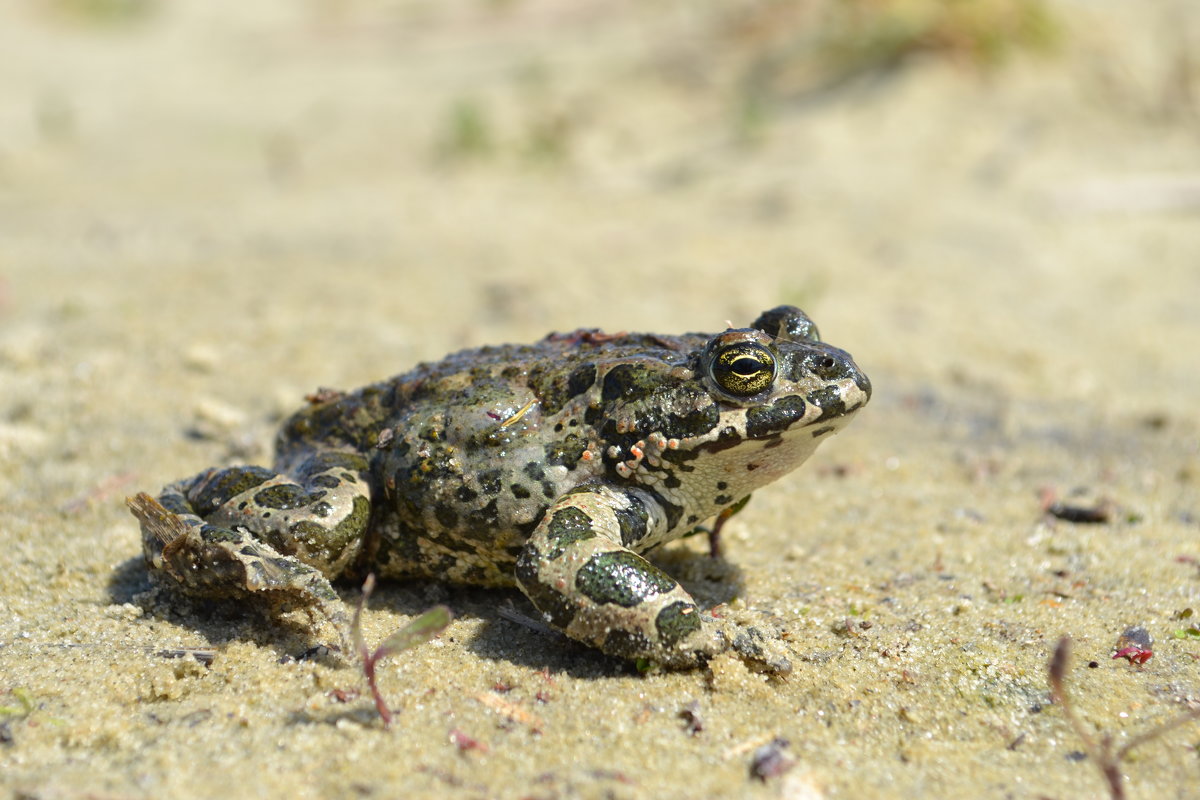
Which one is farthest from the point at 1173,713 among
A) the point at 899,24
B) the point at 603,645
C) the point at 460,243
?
the point at 899,24

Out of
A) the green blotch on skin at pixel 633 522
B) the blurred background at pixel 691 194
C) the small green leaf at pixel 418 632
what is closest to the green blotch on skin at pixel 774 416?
the green blotch on skin at pixel 633 522

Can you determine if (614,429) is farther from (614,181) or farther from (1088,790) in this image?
(614,181)

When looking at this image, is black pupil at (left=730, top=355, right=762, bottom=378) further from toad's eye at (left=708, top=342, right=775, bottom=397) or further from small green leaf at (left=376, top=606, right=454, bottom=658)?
small green leaf at (left=376, top=606, right=454, bottom=658)

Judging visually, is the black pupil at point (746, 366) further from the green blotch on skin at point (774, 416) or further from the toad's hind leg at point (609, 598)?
the toad's hind leg at point (609, 598)

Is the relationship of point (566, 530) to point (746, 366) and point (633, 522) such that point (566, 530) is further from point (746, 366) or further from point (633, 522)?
point (746, 366)

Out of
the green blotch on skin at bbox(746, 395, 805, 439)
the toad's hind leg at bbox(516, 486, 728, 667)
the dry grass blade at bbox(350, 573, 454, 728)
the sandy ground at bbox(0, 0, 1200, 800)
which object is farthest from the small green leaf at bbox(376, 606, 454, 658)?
the green blotch on skin at bbox(746, 395, 805, 439)

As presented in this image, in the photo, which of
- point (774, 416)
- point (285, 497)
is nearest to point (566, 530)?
point (774, 416)
